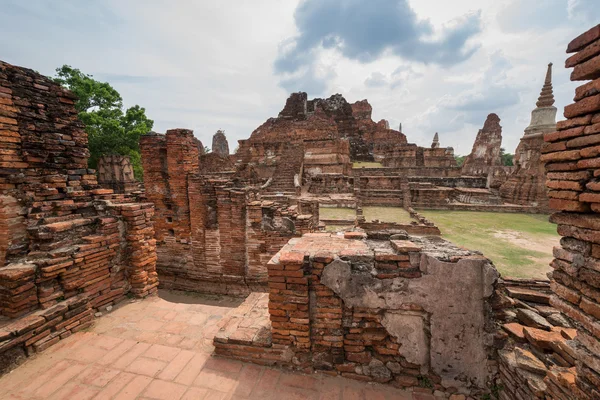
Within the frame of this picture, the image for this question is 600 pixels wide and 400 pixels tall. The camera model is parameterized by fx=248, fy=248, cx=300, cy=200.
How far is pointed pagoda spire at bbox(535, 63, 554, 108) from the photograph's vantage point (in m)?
12.2

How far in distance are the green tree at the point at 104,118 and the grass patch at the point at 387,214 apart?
13.9 metres

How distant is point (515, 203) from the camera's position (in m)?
12.4

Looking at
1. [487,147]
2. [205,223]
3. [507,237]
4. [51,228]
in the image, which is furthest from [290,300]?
[487,147]

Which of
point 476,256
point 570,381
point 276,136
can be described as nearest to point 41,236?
point 476,256

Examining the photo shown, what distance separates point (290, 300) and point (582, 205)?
7.59 feet

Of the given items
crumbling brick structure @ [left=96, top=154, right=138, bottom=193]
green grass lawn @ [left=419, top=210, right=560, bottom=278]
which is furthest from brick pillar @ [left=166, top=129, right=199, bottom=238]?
crumbling brick structure @ [left=96, top=154, right=138, bottom=193]

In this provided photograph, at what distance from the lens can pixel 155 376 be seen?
2.39 m

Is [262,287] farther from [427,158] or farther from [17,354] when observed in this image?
[427,158]

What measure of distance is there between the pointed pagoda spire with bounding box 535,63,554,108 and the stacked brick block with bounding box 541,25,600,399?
15.4m

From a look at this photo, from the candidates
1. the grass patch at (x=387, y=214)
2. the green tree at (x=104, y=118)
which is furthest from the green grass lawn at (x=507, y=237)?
the green tree at (x=104, y=118)

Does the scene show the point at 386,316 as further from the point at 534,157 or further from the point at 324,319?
the point at 534,157

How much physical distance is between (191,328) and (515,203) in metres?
15.3

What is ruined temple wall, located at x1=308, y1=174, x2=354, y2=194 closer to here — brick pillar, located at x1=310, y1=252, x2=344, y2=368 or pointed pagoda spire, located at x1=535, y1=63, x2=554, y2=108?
pointed pagoda spire, located at x1=535, y1=63, x2=554, y2=108

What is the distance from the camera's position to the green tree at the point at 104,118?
14.8m
